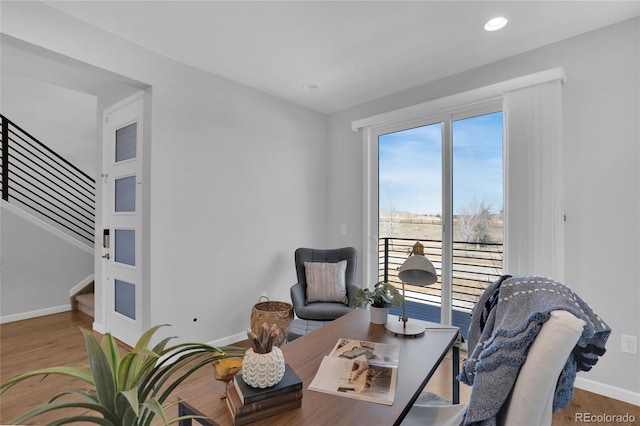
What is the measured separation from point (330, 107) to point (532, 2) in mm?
2185

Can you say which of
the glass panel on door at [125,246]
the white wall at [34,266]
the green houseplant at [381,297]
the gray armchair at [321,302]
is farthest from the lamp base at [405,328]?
the white wall at [34,266]

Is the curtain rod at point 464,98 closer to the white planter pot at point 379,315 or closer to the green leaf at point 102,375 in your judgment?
the white planter pot at point 379,315

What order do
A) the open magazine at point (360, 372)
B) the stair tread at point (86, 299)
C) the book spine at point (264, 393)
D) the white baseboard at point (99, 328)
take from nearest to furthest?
1. the book spine at point (264, 393)
2. the open magazine at point (360, 372)
3. the white baseboard at point (99, 328)
4. the stair tread at point (86, 299)

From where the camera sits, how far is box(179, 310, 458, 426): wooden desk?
0.93 meters

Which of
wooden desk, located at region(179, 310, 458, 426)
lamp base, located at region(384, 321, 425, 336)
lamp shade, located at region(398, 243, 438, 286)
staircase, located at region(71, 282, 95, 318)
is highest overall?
lamp shade, located at region(398, 243, 438, 286)

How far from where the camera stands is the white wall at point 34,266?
3605 mm

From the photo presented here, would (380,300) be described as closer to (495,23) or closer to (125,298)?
(495,23)

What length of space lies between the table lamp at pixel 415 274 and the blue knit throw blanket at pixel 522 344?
45 cm

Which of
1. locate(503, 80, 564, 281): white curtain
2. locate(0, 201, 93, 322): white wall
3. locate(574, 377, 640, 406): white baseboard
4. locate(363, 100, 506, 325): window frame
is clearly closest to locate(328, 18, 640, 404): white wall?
locate(574, 377, 640, 406): white baseboard

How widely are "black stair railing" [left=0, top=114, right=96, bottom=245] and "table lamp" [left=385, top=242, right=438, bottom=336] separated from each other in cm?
467

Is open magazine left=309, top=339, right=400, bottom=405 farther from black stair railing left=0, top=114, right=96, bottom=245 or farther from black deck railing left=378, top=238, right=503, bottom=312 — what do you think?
black stair railing left=0, top=114, right=96, bottom=245

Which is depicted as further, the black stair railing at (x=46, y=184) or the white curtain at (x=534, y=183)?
the black stair railing at (x=46, y=184)

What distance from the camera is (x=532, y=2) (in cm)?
196

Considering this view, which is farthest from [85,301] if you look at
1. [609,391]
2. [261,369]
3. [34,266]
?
[609,391]
